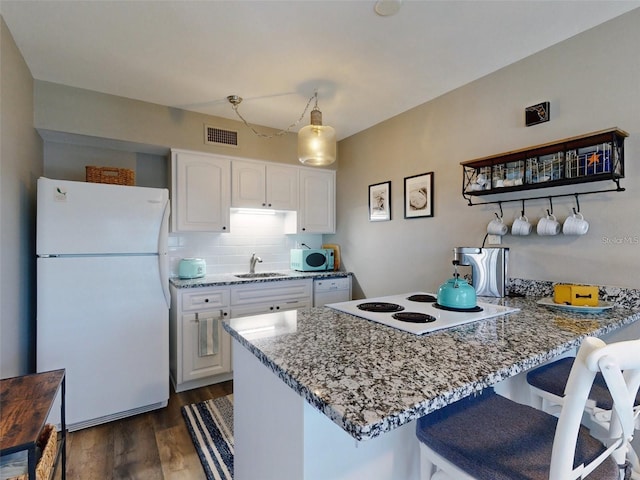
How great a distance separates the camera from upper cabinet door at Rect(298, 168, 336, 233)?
10.9 ft

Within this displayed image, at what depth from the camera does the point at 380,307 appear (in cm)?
152

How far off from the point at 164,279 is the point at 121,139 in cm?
117

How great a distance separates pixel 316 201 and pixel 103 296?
6.88 feet

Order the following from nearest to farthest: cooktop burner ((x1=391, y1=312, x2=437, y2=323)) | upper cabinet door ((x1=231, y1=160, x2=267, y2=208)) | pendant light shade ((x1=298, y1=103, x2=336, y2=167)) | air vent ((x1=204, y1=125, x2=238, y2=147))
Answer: cooktop burner ((x1=391, y1=312, x2=437, y2=323)) < pendant light shade ((x1=298, y1=103, x2=336, y2=167)) < air vent ((x1=204, y1=125, x2=238, y2=147)) < upper cabinet door ((x1=231, y1=160, x2=267, y2=208))

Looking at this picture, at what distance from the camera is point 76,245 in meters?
1.95

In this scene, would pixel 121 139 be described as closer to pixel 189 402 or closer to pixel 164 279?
pixel 164 279

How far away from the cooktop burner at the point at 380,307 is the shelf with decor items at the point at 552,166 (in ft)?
3.44

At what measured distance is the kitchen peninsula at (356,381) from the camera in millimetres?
681

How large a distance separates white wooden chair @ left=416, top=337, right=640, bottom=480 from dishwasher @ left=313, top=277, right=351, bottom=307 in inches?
81.5

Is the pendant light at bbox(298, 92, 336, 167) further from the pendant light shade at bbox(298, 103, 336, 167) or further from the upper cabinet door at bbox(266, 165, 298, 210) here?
the upper cabinet door at bbox(266, 165, 298, 210)

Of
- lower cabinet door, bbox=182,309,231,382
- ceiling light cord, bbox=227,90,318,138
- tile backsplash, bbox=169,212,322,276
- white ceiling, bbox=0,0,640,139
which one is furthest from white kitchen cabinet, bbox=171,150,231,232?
lower cabinet door, bbox=182,309,231,382

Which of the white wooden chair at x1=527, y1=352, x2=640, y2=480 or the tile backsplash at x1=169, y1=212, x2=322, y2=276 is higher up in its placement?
the tile backsplash at x1=169, y1=212, x2=322, y2=276

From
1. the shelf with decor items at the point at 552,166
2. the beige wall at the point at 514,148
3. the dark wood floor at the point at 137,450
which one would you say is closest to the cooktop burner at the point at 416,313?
the beige wall at the point at 514,148

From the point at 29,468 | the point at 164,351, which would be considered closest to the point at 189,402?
the point at 164,351
